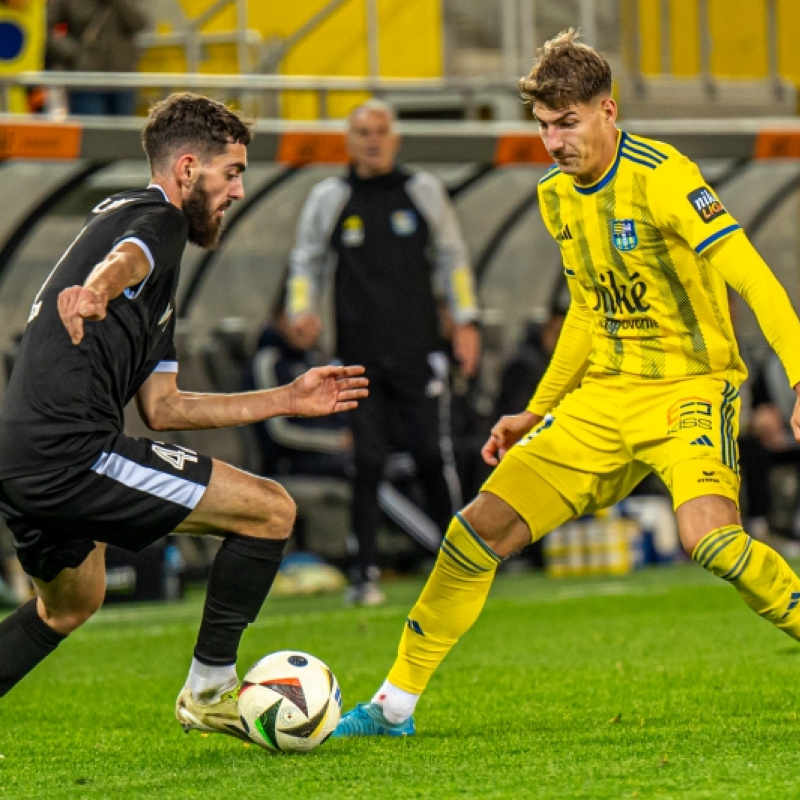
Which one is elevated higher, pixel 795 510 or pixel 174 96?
pixel 174 96

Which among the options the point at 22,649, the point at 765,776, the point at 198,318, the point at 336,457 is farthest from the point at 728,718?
the point at 198,318

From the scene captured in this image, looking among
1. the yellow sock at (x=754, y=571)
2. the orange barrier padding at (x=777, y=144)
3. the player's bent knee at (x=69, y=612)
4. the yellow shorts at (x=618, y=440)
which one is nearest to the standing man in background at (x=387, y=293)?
the yellow shorts at (x=618, y=440)

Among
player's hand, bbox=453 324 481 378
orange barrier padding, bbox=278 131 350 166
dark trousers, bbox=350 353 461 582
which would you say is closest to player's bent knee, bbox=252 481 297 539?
dark trousers, bbox=350 353 461 582

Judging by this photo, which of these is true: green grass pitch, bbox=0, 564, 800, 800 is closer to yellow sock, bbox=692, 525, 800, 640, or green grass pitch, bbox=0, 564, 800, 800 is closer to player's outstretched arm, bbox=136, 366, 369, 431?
yellow sock, bbox=692, 525, 800, 640

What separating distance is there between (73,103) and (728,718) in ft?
26.2

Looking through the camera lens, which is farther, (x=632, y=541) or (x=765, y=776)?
(x=632, y=541)

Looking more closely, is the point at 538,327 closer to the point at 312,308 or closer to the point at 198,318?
the point at 198,318

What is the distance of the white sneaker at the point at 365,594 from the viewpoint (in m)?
9.71

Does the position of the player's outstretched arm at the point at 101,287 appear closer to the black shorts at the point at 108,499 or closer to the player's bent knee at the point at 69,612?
the black shorts at the point at 108,499

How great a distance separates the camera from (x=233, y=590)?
5066 mm

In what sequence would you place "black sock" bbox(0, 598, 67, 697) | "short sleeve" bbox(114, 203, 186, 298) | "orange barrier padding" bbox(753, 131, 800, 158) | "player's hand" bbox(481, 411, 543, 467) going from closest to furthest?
"short sleeve" bbox(114, 203, 186, 298) < "black sock" bbox(0, 598, 67, 697) < "player's hand" bbox(481, 411, 543, 467) < "orange barrier padding" bbox(753, 131, 800, 158)

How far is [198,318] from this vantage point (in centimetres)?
1370

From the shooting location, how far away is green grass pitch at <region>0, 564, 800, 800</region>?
14.8ft

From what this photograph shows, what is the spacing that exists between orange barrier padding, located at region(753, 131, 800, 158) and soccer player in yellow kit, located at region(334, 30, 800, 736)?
8.56 m
